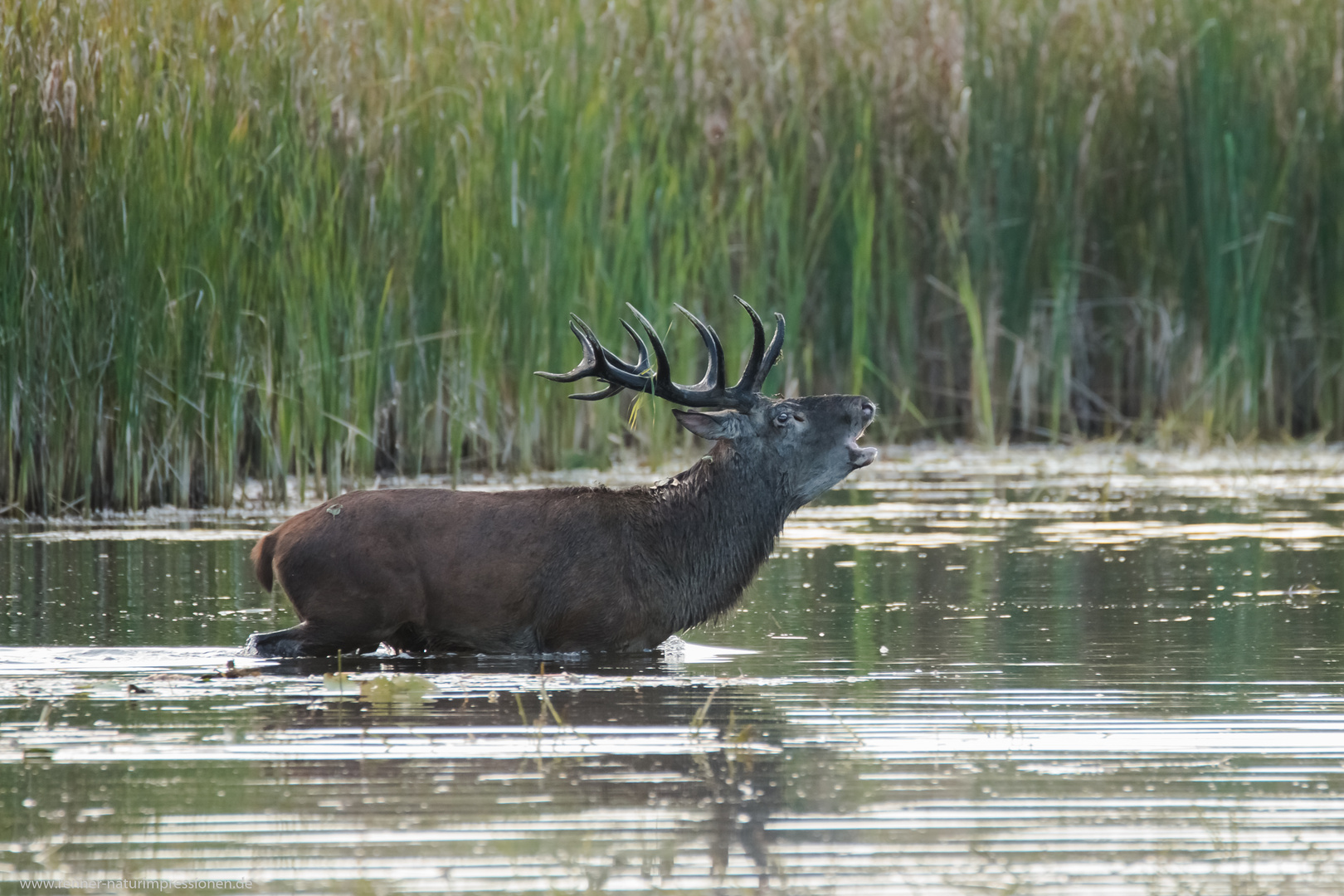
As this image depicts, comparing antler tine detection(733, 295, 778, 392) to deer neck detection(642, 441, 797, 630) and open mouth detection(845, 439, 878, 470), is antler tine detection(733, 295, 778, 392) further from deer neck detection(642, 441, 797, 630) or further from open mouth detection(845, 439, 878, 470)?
open mouth detection(845, 439, 878, 470)

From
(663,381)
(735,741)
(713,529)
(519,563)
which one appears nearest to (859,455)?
(713,529)

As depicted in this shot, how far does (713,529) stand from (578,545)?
0.64 m

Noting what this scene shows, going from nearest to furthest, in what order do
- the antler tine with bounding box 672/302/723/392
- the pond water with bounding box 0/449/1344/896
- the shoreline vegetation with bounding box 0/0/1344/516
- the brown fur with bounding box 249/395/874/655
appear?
1. the pond water with bounding box 0/449/1344/896
2. the brown fur with bounding box 249/395/874/655
3. the antler tine with bounding box 672/302/723/392
4. the shoreline vegetation with bounding box 0/0/1344/516

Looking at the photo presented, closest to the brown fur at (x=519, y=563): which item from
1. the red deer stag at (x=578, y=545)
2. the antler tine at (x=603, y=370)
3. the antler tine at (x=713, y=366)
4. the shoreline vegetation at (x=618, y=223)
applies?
the red deer stag at (x=578, y=545)

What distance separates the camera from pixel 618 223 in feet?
40.7

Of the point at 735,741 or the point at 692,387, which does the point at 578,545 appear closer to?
the point at 692,387

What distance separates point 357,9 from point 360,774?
8167mm

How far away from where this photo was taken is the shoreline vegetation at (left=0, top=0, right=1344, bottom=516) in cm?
1000

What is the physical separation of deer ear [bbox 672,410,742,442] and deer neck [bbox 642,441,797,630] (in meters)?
0.07

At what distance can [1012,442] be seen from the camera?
14695 millimetres

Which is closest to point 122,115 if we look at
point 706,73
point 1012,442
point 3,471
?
point 3,471

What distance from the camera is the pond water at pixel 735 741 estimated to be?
3.95 m

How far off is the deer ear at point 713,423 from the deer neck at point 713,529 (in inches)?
2.7

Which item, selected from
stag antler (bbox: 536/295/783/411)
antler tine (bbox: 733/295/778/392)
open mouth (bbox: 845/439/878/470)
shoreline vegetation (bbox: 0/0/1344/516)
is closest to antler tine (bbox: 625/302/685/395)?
stag antler (bbox: 536/295/783/411)
